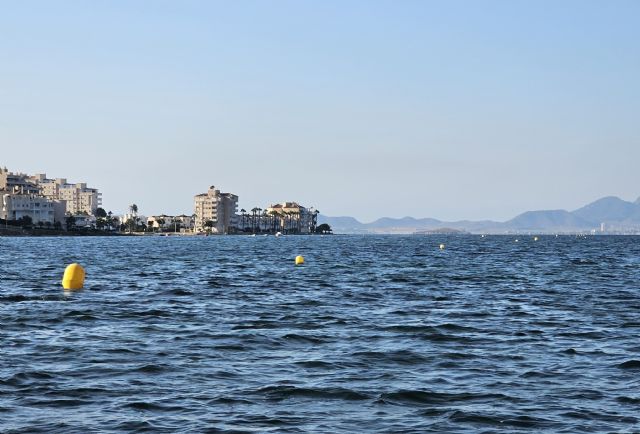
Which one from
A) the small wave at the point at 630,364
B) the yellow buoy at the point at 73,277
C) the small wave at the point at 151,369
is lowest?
the small wave at the point at 630,364

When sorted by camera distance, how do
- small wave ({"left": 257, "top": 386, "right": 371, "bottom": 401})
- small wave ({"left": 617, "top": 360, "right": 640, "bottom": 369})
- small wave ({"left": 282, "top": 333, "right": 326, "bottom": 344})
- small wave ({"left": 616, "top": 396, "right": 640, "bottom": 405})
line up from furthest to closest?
small wave ({"left": 282, "top": 333, "right": 326, "bottom": 344})
small wave ({"left": 617, "top": 360, "right": 640, "bottom": 369})
small wave ({"left": 257, "top": 386, "right": 371, "bottom": 401})
small wave ({"left": 616, "top": 396, "right": 640, "bottom": 405})

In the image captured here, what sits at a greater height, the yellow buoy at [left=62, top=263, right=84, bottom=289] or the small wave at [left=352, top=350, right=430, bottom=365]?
the yellow buoy at [left=62, top=263, right=84, bottom=289]

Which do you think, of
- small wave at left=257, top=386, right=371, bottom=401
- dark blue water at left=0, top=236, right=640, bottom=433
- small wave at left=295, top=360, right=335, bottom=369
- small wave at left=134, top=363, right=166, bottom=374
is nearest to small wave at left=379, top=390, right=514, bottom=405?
dark blue water at left=0, top=236, right=640, bottom=433

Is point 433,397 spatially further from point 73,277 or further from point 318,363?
point 73,277

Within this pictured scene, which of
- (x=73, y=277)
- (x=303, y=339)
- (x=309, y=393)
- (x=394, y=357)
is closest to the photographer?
(x=309, y=393)

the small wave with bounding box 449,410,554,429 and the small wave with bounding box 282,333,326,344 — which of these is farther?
the small wave with bounding box 282,333,326,344

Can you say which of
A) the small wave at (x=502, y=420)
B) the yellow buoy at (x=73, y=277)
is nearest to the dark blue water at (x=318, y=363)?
the small wave at (x=502, y=420)

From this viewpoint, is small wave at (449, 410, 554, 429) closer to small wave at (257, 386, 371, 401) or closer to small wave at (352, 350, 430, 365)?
small wave at (257, 386, 371, 401)

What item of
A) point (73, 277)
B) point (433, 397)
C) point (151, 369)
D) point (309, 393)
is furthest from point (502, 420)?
point (73, 277)

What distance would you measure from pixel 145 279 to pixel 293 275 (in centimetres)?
1238

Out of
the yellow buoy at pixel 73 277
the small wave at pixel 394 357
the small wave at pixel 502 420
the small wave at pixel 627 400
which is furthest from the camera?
the yellow buoy at pixel 73 277

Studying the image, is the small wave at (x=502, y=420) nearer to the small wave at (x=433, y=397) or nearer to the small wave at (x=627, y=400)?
the small wave at (x=433, y=397)

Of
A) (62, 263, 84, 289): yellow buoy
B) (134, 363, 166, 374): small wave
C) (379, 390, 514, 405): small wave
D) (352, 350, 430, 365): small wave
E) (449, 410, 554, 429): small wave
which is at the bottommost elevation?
(449, 410, 554, 429): small wave

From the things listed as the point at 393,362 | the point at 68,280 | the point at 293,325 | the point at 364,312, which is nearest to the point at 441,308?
the point at 364,312
